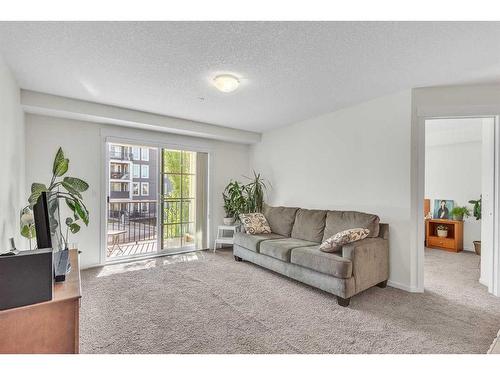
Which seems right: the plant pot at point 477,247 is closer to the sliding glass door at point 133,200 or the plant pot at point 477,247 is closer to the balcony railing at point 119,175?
the sliding glass door at point 133,200

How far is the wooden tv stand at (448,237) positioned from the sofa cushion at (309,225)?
294 centimetres

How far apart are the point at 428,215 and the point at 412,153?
3228 millimetres

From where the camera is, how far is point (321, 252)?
2.88 m

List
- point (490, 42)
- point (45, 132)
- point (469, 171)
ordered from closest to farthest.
Answer: point (490, 42), point (45, 132), point (469, 171)

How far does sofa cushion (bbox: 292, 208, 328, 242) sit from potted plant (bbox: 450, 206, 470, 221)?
10.2 ft

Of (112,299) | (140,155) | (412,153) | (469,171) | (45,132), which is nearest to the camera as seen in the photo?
(112,299)

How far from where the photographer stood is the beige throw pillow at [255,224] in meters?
4.12

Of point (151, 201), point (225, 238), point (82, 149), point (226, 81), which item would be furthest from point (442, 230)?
point (82, 149)

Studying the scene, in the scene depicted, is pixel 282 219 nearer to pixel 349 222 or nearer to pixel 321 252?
pixel 349 222

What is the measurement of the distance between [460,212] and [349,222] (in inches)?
124
